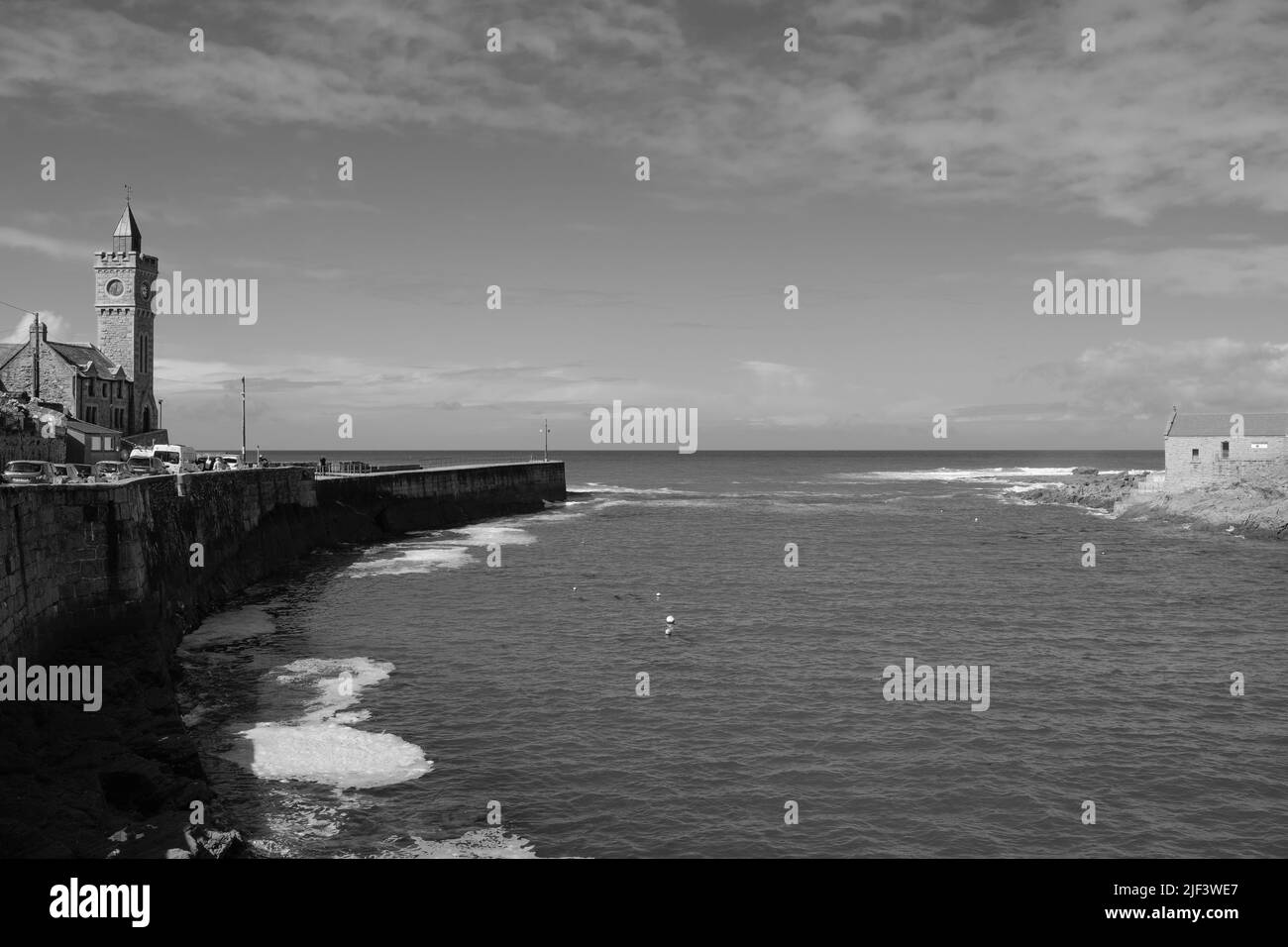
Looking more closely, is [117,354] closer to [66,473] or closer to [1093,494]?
[66,473]

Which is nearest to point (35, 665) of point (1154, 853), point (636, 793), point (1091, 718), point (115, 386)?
point (636, 793)

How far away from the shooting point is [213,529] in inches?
1483

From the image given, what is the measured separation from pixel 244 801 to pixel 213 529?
2418 centimetres

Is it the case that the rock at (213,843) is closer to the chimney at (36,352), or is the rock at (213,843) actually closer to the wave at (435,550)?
the wave at (435,550)

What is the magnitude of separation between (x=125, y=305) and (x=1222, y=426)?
88.4m

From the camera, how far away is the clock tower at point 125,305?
71500mm

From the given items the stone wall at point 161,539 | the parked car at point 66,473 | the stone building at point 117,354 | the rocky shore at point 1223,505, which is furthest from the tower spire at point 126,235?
the rocky shore at point 1223,505

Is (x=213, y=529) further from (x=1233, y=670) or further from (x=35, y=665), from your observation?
(x=1233, y=670)

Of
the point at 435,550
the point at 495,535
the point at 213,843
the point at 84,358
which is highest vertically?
the point at 84,358

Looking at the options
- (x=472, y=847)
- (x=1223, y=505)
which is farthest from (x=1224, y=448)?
(x=472, y=847)

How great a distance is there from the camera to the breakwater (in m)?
14.5

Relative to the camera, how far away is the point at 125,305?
71.9 m
